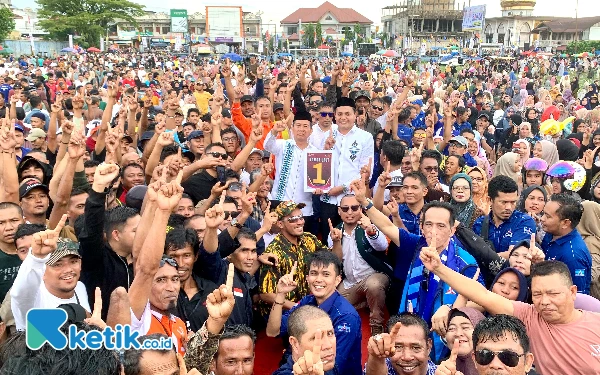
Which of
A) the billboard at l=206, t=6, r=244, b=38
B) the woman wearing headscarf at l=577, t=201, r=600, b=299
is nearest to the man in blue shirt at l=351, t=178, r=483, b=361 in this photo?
the woman wearing headscarf at l=577, t=201, r=600, b=299

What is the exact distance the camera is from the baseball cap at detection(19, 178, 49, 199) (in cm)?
434

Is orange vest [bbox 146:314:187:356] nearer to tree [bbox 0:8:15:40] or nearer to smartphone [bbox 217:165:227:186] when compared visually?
smartphone [bbox 217:165:227:186]

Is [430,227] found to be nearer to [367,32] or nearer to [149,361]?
[149,361]

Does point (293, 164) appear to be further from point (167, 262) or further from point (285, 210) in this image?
point (167, 262)

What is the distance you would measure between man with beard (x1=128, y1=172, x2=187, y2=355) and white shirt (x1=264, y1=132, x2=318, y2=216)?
101 inches

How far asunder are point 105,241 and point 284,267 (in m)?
1.50

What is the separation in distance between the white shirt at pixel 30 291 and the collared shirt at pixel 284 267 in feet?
6.32

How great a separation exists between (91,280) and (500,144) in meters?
8.60

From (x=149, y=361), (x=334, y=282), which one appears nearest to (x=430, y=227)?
(x=334, y=282)

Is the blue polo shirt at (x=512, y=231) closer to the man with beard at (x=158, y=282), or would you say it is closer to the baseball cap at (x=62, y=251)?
the man with beard at (x=158, y=282)

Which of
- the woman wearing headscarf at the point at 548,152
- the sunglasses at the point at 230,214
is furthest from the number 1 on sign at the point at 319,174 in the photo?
the woman wearing headscarf at the point at 548,152

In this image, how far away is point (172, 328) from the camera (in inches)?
123

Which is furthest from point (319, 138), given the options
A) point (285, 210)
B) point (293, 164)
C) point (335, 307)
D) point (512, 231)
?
point (335, 307)

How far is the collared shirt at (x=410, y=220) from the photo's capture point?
16.1 ft
